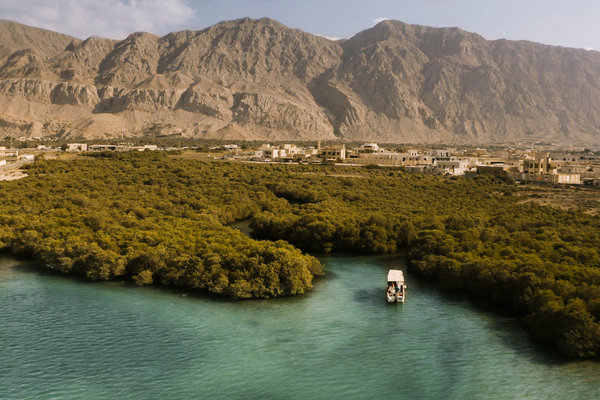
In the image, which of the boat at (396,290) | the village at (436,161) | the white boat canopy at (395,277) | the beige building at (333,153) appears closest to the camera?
the boat at (396,290)

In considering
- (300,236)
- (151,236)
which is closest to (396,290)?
(300,236)

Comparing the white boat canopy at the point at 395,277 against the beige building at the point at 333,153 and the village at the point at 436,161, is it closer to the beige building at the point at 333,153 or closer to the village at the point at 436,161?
the village at the point at 436,161

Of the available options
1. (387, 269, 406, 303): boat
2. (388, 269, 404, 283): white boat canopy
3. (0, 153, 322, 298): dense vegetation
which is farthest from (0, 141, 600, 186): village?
(387, 269, 406, 303): boat

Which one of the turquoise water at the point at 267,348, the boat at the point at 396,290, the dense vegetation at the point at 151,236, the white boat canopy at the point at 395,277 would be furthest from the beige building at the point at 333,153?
the boat at the point at 396,290

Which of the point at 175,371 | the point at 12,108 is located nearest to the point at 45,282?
the point at 175,371

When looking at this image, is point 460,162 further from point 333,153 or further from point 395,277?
point 395,277
